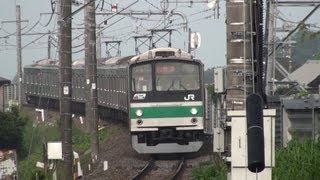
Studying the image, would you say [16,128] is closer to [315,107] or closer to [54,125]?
[54,125]

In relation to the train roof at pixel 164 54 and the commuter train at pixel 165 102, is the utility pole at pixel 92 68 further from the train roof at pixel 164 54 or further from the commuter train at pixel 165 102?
the train roof at pixel 164 54

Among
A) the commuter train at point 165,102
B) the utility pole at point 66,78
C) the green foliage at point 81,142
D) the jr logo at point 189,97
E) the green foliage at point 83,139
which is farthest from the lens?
the green foliage at point 83,139

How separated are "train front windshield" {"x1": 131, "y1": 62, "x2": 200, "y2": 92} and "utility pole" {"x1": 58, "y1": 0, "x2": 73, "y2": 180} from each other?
21.4 ft

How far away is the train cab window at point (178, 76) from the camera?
21047 millimetres

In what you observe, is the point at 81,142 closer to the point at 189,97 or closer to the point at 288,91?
the point at 288,91

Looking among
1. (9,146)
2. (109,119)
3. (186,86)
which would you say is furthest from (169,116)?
(109,119)

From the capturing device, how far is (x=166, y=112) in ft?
68.5

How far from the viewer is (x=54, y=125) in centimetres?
3394

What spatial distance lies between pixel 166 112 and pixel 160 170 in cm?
183

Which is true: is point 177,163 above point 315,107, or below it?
below

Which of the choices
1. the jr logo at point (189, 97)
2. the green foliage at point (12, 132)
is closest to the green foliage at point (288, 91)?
the jr logo at point (189, 97)

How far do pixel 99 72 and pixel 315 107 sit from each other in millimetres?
18096

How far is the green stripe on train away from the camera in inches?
819

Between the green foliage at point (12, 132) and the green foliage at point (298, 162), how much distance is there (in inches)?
701
